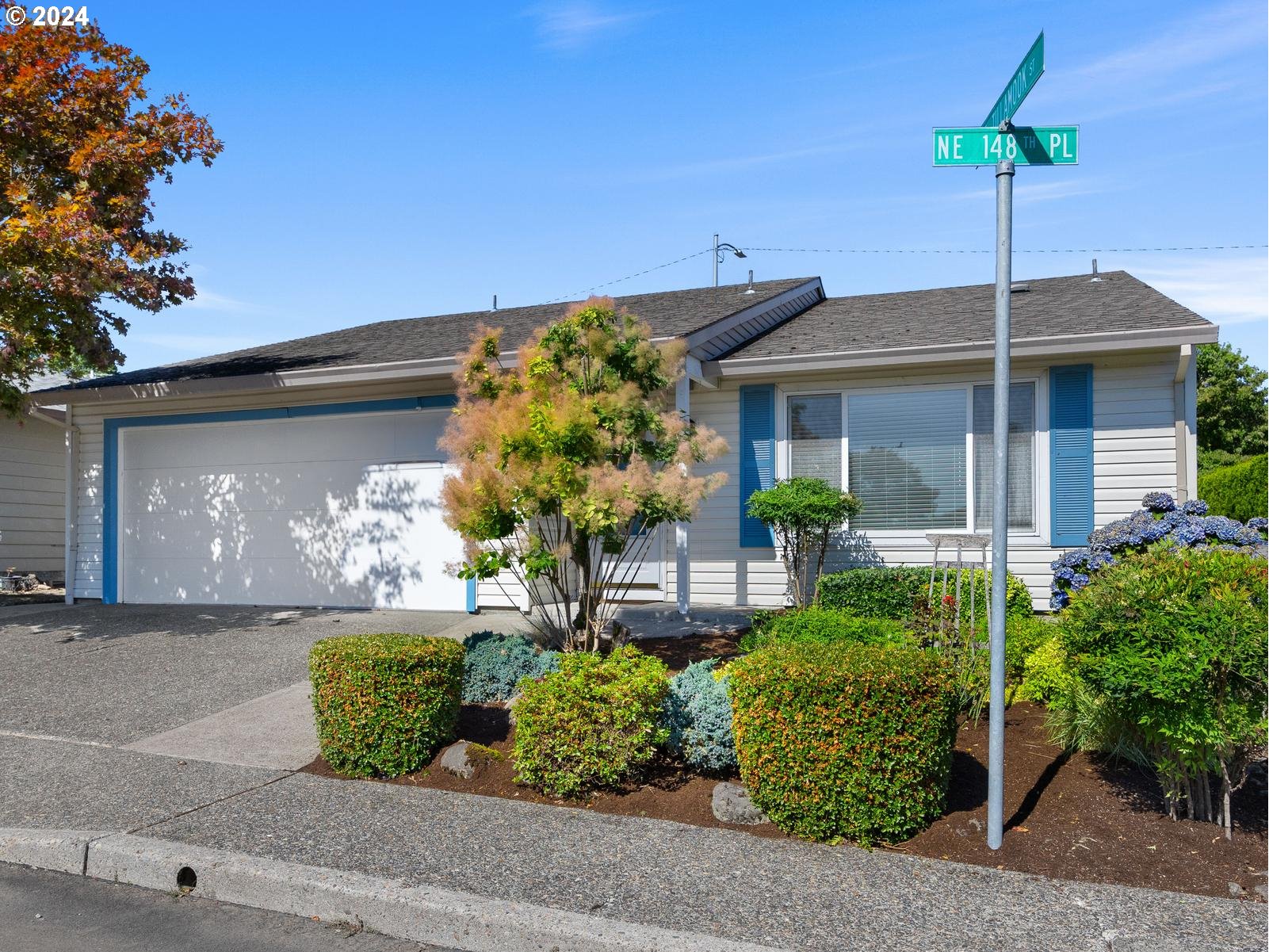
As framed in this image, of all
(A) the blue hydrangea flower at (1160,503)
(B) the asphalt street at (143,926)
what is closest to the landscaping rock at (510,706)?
(B) the asphalt street at (143,926)

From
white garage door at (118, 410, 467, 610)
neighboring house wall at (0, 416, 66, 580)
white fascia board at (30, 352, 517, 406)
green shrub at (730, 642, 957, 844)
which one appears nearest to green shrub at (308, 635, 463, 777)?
green shrub at (730, 642, 957, 844)

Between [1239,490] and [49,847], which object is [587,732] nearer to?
[49,847]

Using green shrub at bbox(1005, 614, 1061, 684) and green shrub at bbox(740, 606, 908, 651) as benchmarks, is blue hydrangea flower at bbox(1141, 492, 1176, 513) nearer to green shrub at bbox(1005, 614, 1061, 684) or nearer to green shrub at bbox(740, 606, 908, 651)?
green shrub at bbox(1005, 614, 1061, 684)

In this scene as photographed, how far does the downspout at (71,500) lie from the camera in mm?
12703

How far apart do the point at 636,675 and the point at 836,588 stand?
3.72m

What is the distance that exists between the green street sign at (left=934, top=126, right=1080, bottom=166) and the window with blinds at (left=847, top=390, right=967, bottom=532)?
20.0 ft

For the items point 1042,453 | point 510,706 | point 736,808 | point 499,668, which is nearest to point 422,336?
point 499,668

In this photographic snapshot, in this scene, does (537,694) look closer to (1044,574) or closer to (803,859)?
(803,859)

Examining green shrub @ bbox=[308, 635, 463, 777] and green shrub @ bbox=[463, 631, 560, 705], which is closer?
green shrub @ bbox=[308, 635, 463, 777]

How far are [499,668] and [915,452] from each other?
217 inches

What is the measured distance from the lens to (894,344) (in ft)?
32.6

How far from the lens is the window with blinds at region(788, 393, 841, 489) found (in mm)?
10508

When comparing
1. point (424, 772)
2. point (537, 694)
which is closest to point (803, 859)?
point (537, 694)

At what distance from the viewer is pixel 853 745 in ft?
14.5
